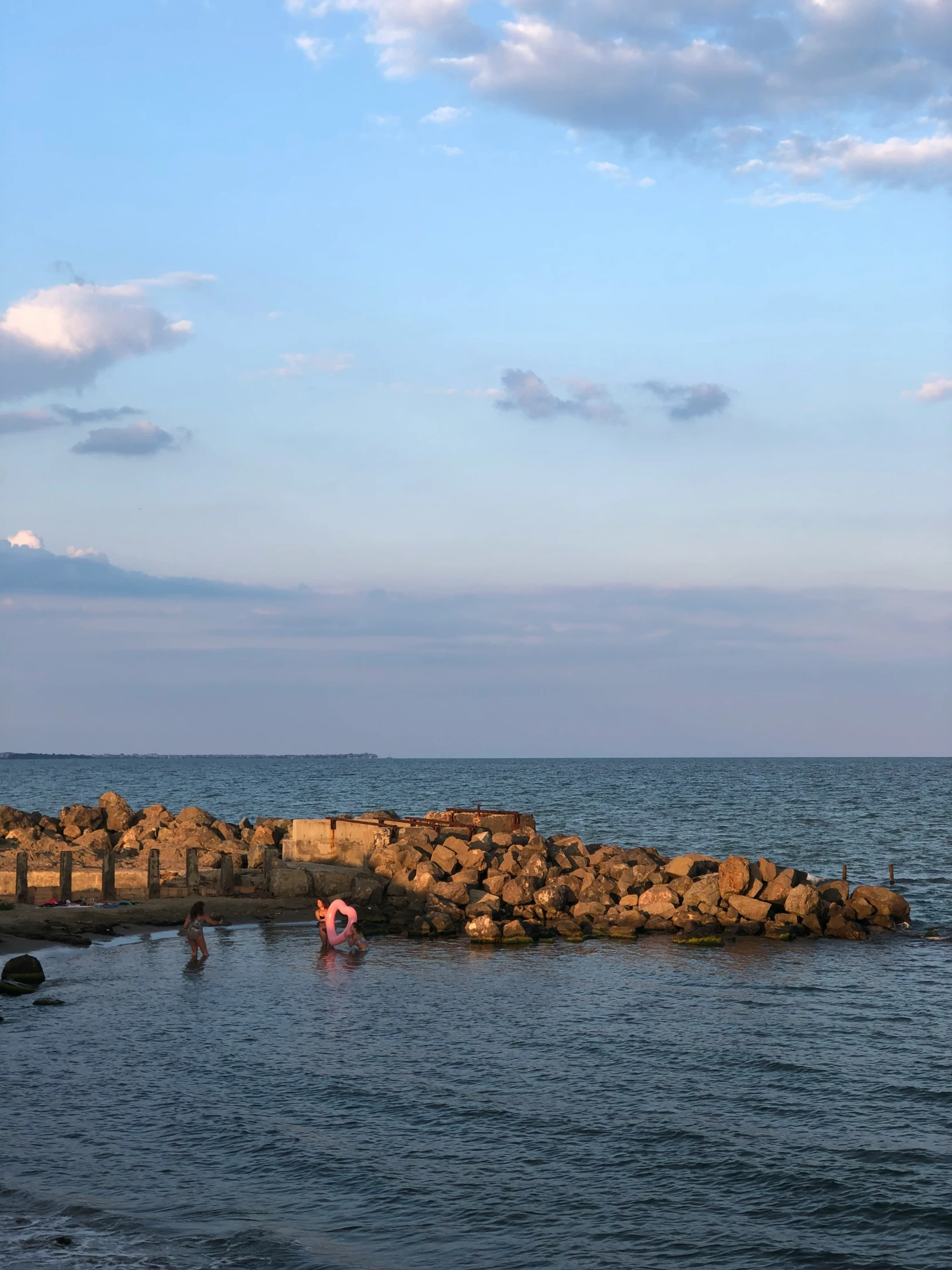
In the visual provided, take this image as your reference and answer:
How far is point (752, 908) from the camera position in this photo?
34.9 meters

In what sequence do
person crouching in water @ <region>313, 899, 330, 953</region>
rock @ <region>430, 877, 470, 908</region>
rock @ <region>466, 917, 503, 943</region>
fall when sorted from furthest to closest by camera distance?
rock @ <region>430, 877, 470, 908</region>, rock @ <region>466, 917, 503, 943</region>, person crouching in water @ <region>313, 899, 330, 953</region>

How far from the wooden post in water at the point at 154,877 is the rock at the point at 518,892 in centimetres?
1091

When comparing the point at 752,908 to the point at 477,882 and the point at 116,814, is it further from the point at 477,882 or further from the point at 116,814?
the point at 116,814

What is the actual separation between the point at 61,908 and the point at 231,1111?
18.3 meters

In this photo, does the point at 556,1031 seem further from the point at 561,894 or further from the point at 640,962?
the point at 561,894

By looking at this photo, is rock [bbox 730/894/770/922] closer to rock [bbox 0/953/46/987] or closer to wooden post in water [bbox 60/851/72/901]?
rock [bbox 0/953/46/987]

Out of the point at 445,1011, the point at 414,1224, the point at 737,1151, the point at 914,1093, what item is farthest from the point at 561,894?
the point at 414,1224

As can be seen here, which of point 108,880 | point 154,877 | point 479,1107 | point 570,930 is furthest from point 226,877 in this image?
point 479,1107

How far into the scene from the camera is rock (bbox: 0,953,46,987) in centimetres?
2617

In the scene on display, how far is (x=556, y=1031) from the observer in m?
22.9

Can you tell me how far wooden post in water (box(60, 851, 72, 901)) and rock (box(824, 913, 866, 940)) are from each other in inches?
897

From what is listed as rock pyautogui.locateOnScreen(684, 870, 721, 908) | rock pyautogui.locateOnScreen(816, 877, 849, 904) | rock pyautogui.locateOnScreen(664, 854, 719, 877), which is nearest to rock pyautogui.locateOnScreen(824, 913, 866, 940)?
rock pyautogui.locateOnScreen(816, 877, 849, 904)

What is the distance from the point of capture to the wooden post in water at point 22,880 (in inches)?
1427

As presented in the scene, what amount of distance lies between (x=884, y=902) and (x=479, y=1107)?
23.3 m
